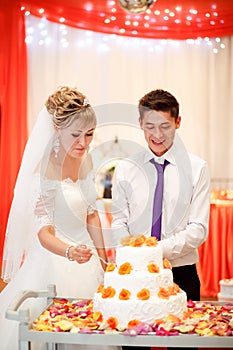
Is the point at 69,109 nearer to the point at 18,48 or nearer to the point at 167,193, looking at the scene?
the point at 167,193

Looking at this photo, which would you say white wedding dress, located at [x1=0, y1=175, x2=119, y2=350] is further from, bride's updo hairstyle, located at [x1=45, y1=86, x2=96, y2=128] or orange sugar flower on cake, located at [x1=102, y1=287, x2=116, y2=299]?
orange sugar flower on cake, located at [x1=102, y1=287, x2=116, y2=299]

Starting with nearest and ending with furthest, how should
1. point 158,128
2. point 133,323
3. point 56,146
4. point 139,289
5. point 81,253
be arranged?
point 133,323 → point 139,289 → point 81,253 → point 158,128 → point 56,146

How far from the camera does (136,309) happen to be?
2359mm

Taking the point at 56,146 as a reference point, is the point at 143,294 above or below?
below

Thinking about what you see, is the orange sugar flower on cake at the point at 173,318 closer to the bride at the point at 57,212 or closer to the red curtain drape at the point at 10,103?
the bride at the point at 57,212

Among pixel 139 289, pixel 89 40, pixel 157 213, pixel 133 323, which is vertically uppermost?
pixel 89 40

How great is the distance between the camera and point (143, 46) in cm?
574

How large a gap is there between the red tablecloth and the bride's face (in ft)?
8.56

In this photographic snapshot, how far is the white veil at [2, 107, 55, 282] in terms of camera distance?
324cm

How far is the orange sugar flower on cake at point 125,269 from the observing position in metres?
→ 2.44

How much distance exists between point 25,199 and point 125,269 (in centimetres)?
96

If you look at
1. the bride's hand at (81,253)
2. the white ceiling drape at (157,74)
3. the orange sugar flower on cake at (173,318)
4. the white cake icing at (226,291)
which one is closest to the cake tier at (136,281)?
the orange sugar flower on cake at (173,318)

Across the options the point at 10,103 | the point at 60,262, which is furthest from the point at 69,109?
the point at 10,103

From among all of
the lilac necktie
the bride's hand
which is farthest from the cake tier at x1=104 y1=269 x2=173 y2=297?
the lilac necktie
